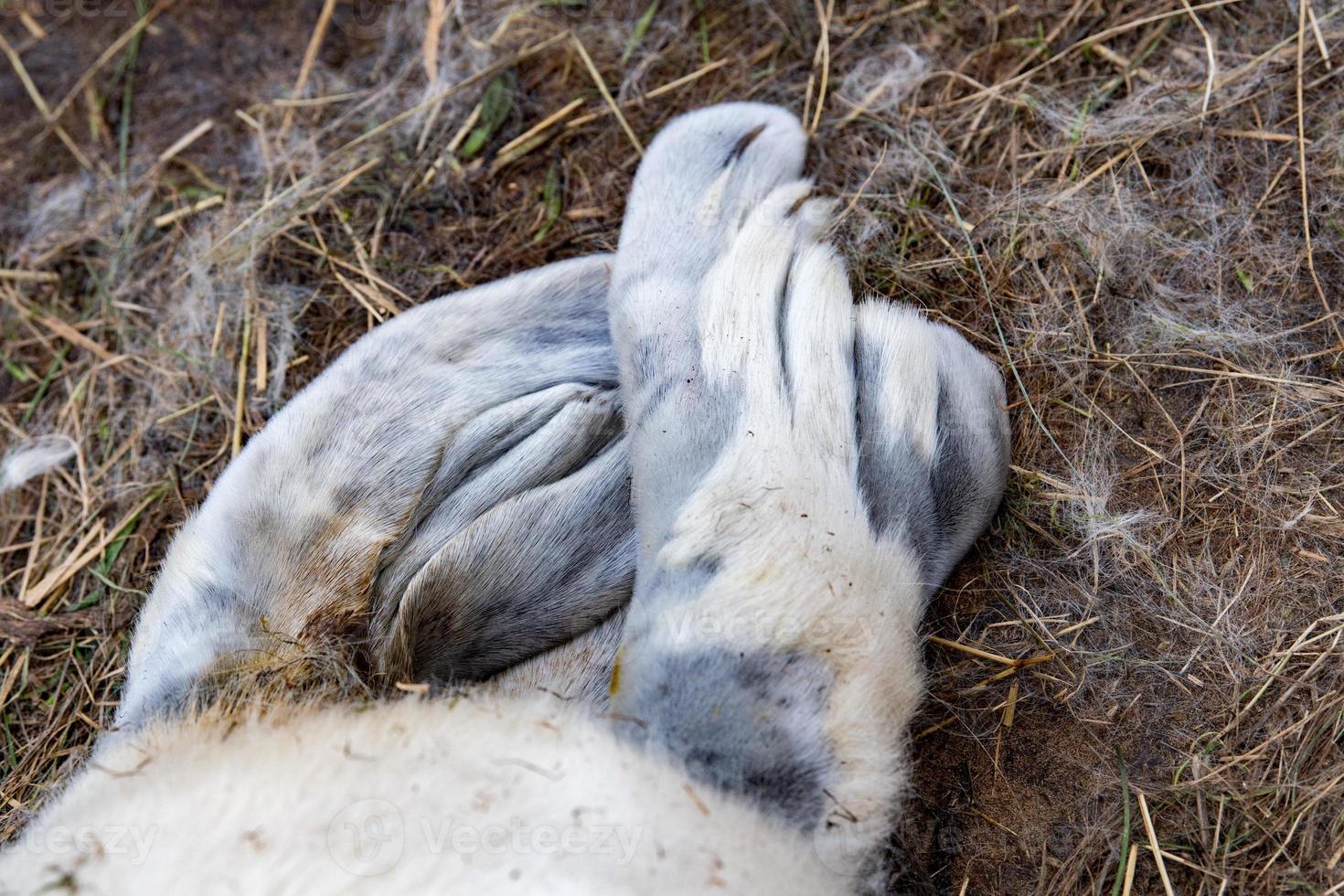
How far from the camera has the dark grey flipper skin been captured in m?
1.30

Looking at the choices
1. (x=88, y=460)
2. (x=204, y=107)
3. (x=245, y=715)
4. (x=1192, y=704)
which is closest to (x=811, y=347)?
(x=1192, y=704)

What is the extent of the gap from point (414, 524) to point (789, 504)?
0.53 meters

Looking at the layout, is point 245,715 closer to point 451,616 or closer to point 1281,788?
point 451,616

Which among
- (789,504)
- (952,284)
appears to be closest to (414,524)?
(789,504)

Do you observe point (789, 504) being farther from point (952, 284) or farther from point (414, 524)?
point (952, 284)

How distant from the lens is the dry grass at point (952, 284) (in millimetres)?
1381

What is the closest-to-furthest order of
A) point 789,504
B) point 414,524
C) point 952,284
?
point 789,504, point 414,524, point 952,284

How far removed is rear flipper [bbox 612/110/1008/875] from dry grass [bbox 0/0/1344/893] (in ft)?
0.69

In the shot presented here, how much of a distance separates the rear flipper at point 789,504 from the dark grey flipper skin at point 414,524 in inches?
5.2

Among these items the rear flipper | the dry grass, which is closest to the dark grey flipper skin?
the rear flipper

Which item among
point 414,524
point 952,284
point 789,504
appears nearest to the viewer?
point 789,504

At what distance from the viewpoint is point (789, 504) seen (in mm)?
1201

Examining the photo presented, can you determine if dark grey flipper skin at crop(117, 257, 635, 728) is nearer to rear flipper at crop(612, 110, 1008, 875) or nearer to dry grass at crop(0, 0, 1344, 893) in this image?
rear flipper at crop(612, 110, 1008, 875)

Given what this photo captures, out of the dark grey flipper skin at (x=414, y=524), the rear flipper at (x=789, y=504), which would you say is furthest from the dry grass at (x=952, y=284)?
the dark grey flipper skin at (x=414, y=524)
